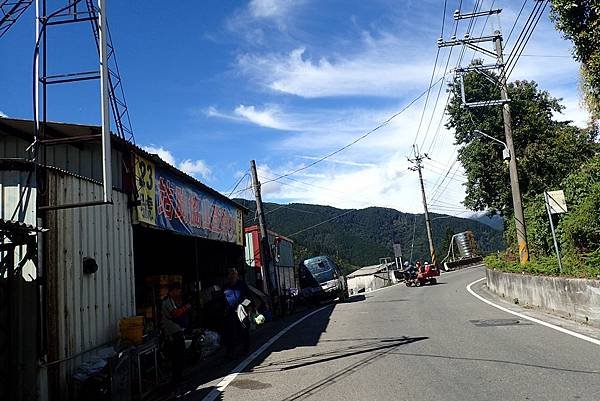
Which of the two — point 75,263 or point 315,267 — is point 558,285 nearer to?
point 75,263

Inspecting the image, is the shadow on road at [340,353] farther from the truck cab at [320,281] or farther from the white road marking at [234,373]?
the truck cab at [320,281]

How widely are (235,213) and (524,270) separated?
10.3 metres

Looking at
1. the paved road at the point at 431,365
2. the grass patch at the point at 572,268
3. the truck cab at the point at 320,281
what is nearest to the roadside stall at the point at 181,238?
the paved road at the point at 431,365

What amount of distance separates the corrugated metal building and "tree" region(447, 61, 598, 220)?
25.2 metres

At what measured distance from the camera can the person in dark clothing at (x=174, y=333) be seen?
8.57m

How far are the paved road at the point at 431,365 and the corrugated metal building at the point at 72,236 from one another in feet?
7.94

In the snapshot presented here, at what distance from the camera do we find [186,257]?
17.7 metres

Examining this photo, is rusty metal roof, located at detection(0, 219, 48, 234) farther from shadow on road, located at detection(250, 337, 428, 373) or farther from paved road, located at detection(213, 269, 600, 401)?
shadow on road, located at detection(250, 337, 428, 373)

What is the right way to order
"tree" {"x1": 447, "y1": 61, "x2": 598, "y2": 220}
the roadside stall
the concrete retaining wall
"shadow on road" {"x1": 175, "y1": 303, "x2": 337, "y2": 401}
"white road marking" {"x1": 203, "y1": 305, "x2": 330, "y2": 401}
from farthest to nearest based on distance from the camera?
"tree" {"x1": 447, "y1": 61, "x2": 598, "y2": 220} → the roadside stall → the concrete retaining wall → "shadow on road" {"x1": 175, "y1": 303, "x2": 337, "y2": 401} → "white road marking" {"x1": 203, "y1": 305, "x2": 330, "y2": 401}

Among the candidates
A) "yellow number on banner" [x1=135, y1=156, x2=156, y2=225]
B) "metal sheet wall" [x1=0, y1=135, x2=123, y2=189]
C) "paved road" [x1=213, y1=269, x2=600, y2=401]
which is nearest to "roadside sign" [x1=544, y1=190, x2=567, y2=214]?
"paved road" [x1=213, y1=269, x2=600, y2=401]

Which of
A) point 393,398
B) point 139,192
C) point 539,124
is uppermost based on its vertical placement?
point 539,124

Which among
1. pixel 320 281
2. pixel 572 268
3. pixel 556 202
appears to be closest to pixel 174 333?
pixel 572 268

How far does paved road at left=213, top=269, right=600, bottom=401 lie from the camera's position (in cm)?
629

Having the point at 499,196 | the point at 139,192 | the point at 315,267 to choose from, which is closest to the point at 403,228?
the point at 499,196
